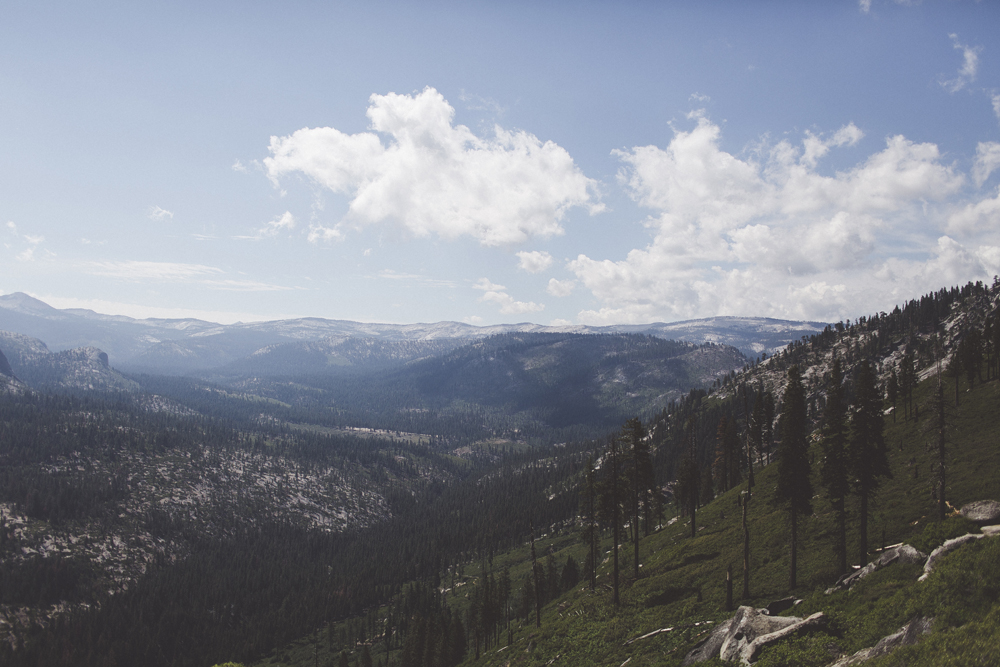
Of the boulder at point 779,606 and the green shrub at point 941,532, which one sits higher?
the green shrub at point 941,532

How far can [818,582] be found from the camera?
40000 mm

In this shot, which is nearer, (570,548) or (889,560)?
(889,560)

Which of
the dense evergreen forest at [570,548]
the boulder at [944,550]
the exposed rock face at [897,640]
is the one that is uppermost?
the boulder at [944,550]

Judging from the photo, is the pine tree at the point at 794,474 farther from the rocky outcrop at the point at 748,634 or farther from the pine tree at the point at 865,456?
the rocky outcrop at the point at 748,634

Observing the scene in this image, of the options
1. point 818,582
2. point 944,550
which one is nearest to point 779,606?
point 944,550

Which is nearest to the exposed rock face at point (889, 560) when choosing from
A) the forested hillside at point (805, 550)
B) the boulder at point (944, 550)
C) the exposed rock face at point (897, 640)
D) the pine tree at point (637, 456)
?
the forested hillside at point (805, 550)

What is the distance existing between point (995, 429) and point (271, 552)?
232845 millimetres

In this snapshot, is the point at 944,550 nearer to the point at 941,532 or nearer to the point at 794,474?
the point at 941,532

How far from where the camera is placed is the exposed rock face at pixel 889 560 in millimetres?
29297

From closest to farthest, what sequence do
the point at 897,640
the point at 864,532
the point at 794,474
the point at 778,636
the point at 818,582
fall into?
the point at 897,640
the point at 778,636
the point at 864,532
the point at 818,582
the point at 794,474

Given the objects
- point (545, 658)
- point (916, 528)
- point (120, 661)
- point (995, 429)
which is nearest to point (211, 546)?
point (120, 661)

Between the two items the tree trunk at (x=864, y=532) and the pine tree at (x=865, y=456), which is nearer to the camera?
the tree trunk at (x=864, y=532)

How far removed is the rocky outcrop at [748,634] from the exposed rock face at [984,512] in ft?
55.0

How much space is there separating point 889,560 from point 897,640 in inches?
504
